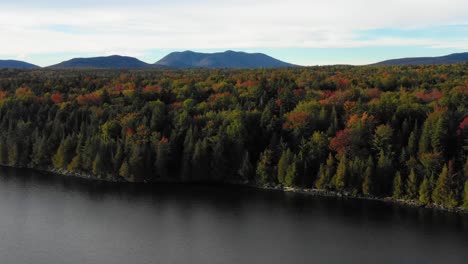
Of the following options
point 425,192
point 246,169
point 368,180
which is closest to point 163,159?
point 246,169

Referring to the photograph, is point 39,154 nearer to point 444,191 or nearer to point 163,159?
point 163,159

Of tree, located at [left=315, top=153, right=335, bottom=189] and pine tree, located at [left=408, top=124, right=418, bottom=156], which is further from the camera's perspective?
tree, located at [left=315, top=153, right=335, bottom=189]

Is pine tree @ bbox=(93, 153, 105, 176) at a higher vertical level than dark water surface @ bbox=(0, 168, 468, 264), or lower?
higher

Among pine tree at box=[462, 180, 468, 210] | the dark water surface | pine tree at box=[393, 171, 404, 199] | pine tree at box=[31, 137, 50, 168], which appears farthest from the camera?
pine tree at box=[31, 137, 50, 168]

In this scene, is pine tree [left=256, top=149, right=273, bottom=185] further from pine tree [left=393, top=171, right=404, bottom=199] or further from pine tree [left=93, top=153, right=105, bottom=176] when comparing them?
pine tree [left=93, top=153, right=105, bottom=176]

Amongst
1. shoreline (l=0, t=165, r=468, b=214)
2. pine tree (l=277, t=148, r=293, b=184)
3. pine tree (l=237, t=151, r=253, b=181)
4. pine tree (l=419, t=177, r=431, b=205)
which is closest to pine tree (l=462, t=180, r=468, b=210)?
shoreline (l=0, t=165, r=468, b=214)

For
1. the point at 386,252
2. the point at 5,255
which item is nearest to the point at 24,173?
the point at 5,255
